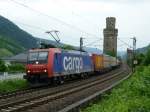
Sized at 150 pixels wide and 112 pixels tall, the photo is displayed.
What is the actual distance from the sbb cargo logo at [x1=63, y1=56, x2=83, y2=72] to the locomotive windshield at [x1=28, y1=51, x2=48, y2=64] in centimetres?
359

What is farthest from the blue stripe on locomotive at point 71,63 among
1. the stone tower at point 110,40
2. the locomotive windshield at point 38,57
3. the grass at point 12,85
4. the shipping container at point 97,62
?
the stone tower at point 110,40

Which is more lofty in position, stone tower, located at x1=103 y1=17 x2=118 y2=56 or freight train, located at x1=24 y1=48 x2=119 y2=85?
stone tower, located at x1=103 y1=17 x2=118 y2=56

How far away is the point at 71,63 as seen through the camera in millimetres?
42656

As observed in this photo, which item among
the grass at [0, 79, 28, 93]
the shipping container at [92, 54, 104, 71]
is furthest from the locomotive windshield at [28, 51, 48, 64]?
the shipping container at [92, 54, 104, 71]

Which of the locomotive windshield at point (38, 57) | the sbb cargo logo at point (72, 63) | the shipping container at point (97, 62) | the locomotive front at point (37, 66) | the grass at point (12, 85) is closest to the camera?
the grass at point (12, 85)

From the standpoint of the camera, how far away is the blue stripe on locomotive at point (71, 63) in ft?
123

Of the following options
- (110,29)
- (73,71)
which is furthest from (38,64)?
(110,29)

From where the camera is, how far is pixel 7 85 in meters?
33.9

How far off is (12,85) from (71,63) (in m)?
8.84

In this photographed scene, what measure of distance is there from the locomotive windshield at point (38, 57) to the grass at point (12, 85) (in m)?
1.71

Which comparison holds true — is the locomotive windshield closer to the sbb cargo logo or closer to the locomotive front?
the locomotive front

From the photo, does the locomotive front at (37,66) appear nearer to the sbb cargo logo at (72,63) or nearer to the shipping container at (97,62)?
the sbb cargo logo at (72,63)

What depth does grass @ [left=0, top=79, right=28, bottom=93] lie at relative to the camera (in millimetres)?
32812

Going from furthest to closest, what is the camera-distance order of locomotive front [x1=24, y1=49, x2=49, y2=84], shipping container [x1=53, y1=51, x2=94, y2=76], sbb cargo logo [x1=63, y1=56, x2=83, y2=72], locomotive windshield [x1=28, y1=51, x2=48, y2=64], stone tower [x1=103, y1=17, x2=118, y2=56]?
1. stone tower [x1=103, y1=17, x2=118, y2=56]
2. sbb cargo logo [x1=63, y1=56, x2=83, y2=72]
3. shipping container [x1=53, y1=51, x2=94, y2=76]
4. locomotive windshield [x1=28, y1=51, x2=48, y2=64]
5. locomotive front [x1=24, y1=49, x2=49, y2=84]
